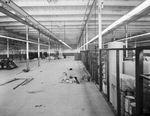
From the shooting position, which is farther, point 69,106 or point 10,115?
point 69,106

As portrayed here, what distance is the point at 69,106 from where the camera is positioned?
2.46 metres

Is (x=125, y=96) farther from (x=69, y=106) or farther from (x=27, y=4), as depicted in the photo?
(x=27, y=4)

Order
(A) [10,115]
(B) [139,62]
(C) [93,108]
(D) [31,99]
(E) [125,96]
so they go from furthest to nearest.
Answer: (D) [31,99] → (C) [93,108] → (A) [10,115] → (E) [125,96] → (B) [139,62]

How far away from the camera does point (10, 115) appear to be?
215 centimetres

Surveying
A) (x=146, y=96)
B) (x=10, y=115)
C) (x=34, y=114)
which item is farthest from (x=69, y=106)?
(x=146, y=96)

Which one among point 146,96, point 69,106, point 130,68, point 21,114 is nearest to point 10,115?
point 21,114

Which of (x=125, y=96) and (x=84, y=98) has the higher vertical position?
(x=125, y=96)

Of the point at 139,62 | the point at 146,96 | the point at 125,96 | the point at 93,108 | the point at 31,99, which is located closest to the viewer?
the point at 139,62

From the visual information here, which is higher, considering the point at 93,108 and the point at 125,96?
the point at 125,96

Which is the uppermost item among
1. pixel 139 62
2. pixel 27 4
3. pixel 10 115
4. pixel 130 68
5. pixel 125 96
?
pixel 27 4

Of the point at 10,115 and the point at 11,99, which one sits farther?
the point at 11,99

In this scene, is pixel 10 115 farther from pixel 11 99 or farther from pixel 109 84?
pixel 109 84

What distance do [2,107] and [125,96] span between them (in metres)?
2.86

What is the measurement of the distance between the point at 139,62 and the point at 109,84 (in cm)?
132
